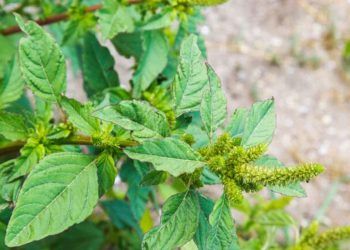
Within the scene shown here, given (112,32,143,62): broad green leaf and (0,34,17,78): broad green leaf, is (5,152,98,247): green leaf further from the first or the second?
(0,34,17,78): broad green leaf

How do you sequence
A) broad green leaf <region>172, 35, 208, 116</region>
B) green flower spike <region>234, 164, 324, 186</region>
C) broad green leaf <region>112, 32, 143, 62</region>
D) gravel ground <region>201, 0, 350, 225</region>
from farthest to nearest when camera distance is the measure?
gravel ground <region>201, 0, 350, 225</region>
broad green leaf <region>112, 32, 143, 62</region>
broad green leaf <region>172, 35, 208, 116</region>
green flower spike <region>234, 164, 324, 186</region>

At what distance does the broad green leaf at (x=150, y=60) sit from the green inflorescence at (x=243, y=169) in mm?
462

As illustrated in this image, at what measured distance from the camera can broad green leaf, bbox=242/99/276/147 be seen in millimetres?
1051

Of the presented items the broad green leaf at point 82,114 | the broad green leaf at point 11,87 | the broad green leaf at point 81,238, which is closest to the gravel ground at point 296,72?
the broad green leaf at point 81,238

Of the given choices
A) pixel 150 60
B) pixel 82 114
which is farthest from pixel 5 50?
pixel 82 114

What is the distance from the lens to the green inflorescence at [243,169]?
2.93ft

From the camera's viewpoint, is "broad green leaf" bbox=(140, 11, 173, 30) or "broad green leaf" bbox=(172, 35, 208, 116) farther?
"broad green leaf" bbox=(140, 11, 173, 30)

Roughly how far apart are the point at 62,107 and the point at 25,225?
0.28 metres

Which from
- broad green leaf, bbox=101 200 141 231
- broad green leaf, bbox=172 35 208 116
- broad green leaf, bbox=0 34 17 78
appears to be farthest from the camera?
broad green leaf, bbox=101 200 141 231

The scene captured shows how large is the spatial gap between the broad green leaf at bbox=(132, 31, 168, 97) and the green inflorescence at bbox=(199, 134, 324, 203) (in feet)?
1.51

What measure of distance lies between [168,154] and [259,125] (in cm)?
19

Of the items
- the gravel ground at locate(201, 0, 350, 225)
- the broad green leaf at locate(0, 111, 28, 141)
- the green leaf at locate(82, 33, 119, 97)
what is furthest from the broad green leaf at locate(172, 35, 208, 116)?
the gravel ground at locate(201, 0, 350, 225)

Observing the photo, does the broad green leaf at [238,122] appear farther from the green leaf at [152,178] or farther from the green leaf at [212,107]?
the green leaf at [152,178]

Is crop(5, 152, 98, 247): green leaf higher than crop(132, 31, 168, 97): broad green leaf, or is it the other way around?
crop(5, 152, 98, 247): green leaf
